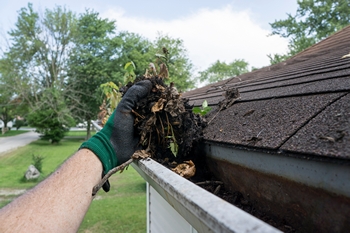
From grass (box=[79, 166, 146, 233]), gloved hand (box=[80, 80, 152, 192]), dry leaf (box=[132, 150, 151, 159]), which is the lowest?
grass (box=[79, 166, 146, 233])

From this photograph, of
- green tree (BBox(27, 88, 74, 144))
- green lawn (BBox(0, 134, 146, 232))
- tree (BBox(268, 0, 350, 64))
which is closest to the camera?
green lawn (BBox(0, 134, 146, 232))

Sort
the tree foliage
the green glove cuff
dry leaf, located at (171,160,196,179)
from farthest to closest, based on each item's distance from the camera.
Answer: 1. the tree foliage
2. the green glove cuff
3. dry leaf, located at (171,160,196,179)

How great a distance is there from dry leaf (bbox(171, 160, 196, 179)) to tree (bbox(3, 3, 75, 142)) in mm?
23201

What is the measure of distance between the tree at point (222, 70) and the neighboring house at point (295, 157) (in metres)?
42.0

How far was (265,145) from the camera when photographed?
2.61 ft

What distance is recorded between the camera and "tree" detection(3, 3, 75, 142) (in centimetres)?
2323

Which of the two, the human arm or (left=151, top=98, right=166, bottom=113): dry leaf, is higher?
(left=151, top=98, right=166, bottom=113): dry leaf

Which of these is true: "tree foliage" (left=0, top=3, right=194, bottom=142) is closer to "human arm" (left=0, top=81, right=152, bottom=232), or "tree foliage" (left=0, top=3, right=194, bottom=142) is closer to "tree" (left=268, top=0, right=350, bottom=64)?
"tree" (left=268, top=0, right=350, bottom=64)

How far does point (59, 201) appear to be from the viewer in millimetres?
1064

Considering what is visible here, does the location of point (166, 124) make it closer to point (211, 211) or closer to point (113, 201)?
point (211, 211)

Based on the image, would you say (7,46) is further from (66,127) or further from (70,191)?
(70,191)

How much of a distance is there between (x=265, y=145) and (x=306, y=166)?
0.52 ft

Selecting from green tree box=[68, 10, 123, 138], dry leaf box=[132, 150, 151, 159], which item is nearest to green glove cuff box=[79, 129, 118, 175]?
dry leaf box=[132, 150, 151, 159]

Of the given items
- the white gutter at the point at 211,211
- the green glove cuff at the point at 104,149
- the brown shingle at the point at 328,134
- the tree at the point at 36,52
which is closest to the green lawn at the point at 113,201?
the green glove cuff at the point at 104,149
